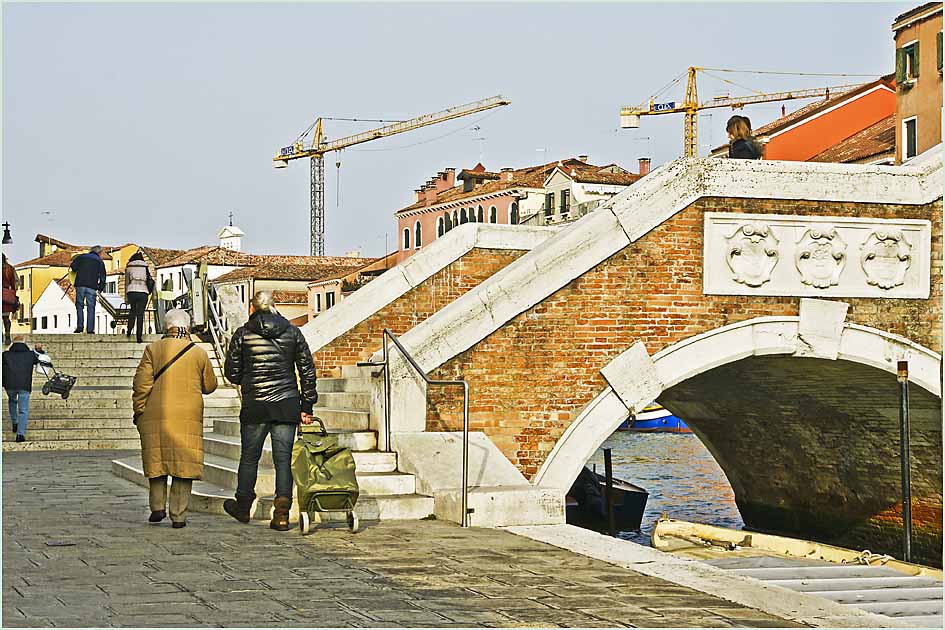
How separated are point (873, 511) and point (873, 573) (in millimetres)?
6694

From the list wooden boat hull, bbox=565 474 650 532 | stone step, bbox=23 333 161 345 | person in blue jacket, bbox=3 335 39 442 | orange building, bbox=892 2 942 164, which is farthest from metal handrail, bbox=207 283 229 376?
orange building, bbox=892 2 942 164

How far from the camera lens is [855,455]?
15.9 m

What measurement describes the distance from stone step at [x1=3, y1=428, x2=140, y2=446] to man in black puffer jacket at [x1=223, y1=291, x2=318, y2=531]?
8.05 meters

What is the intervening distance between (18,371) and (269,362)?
25.0 feet

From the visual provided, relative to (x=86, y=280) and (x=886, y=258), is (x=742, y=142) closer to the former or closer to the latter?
(x=886, y=258)

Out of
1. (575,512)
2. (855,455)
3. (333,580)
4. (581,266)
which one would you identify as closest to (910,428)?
(855,455)

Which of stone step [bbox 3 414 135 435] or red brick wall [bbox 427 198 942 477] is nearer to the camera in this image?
red brick wall [bbox 427 198 942 477]

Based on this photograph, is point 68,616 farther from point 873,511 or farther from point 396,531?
point 873,511

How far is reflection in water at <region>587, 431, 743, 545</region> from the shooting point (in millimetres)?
21384

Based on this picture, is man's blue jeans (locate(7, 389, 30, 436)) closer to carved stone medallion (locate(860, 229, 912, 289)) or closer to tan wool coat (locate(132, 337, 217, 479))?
tan wool coat (locate(132, 337, 217, 479))

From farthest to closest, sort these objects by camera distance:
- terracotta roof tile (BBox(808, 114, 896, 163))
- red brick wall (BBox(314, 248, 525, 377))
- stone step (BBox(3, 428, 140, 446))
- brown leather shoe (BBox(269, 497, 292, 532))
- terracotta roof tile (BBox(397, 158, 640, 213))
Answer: terracotta roof tile (BBox(397, 158, 640, 213))
terracotta roof tile (BBox(808, 114, 896, 163))
stone step (BBox(3, 428, 140, 446))
red brick wall (BBox(314, 248, 525, 377))
brown leather shoe (BBox(269, 497, 292, 532))

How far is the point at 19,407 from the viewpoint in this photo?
632 inches

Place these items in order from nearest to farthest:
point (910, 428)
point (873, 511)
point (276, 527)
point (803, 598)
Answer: point (803, 598), point (276, 527), point (910, 428), point (873, 511)

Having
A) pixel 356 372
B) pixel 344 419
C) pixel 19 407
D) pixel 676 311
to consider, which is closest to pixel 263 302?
pixel 344 419
